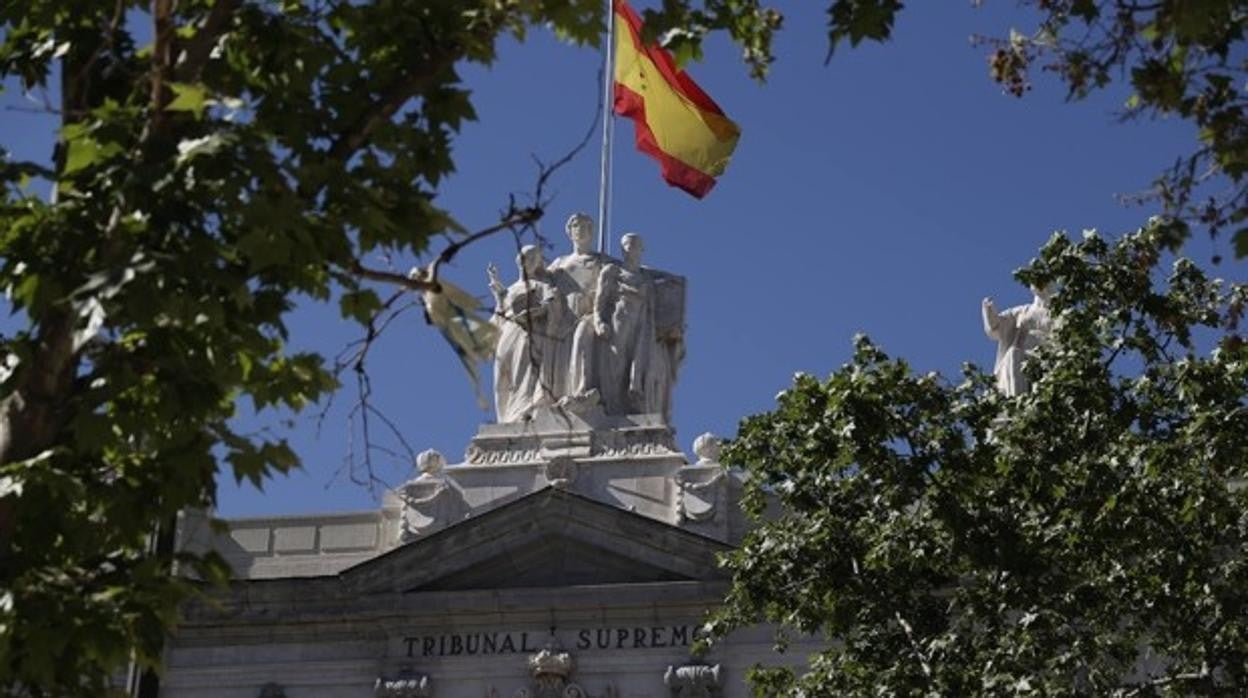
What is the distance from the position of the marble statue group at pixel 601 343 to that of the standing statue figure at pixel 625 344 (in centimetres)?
1

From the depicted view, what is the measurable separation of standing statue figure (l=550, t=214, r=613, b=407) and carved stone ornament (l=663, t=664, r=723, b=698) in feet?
13.5

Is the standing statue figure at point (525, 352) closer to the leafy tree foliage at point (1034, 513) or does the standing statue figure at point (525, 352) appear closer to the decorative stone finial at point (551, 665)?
the decorative stone finial at point (551, 665)

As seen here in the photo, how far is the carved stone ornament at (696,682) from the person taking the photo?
1476 inches

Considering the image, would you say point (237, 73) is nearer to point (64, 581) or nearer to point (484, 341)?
point (484, 341)

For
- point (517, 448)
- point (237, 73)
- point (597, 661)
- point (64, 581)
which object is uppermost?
point (517, 448)

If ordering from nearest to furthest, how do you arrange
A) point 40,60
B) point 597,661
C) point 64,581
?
point 64,581, point 40,60, point 597,661

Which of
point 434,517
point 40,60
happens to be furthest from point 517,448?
point 40,60

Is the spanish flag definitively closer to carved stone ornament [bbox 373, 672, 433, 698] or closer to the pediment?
the pediment

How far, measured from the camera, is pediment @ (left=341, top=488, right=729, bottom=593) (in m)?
37.9

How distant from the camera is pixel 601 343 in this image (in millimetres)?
39250

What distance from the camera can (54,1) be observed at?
14.0 metres

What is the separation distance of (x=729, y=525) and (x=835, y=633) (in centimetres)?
→ 1078

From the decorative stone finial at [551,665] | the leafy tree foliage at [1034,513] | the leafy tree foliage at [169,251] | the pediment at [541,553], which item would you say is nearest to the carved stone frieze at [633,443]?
the pediment at [541,553]

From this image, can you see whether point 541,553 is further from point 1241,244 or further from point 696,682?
point 1241,244
